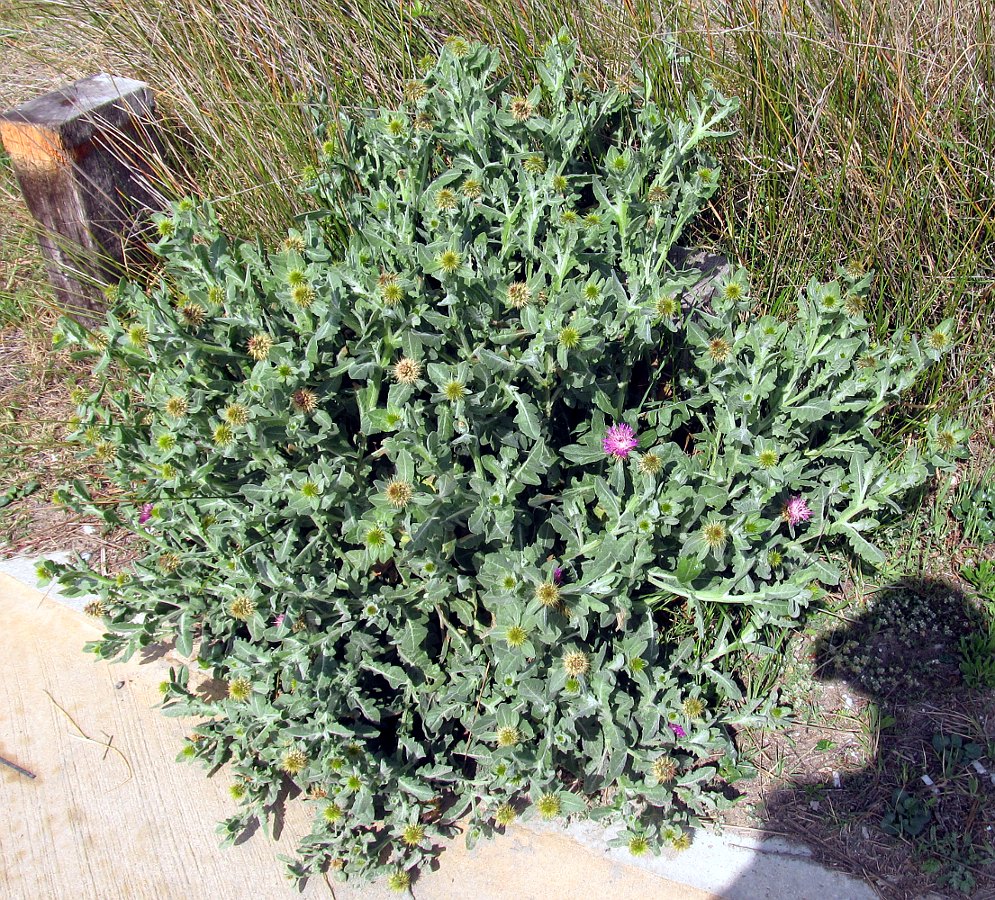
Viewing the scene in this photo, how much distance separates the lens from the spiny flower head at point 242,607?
2525 millimetres

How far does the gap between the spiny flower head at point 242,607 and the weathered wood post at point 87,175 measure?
190 cm

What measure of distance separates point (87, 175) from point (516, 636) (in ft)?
9.70

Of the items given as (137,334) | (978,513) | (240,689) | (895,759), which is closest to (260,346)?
(137,334)

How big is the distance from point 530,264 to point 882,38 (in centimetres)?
177

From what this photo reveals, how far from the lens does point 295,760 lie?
250cm

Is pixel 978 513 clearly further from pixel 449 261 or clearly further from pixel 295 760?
pixel 295 760

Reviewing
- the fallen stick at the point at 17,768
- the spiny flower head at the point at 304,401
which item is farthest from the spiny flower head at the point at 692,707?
the fallen stick at the point at 17,768

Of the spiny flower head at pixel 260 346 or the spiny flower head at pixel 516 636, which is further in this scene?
the spiny flower head at pixel 260 346

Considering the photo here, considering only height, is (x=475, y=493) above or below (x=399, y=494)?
below

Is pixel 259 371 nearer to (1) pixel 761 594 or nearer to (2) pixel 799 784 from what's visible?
(1) pixel 761 594

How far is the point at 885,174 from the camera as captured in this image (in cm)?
310

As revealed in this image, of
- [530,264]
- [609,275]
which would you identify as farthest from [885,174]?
[530,264]

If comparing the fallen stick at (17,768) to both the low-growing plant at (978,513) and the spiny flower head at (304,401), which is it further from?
the low-growing plant at (978,513)

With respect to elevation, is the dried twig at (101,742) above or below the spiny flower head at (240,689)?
below
